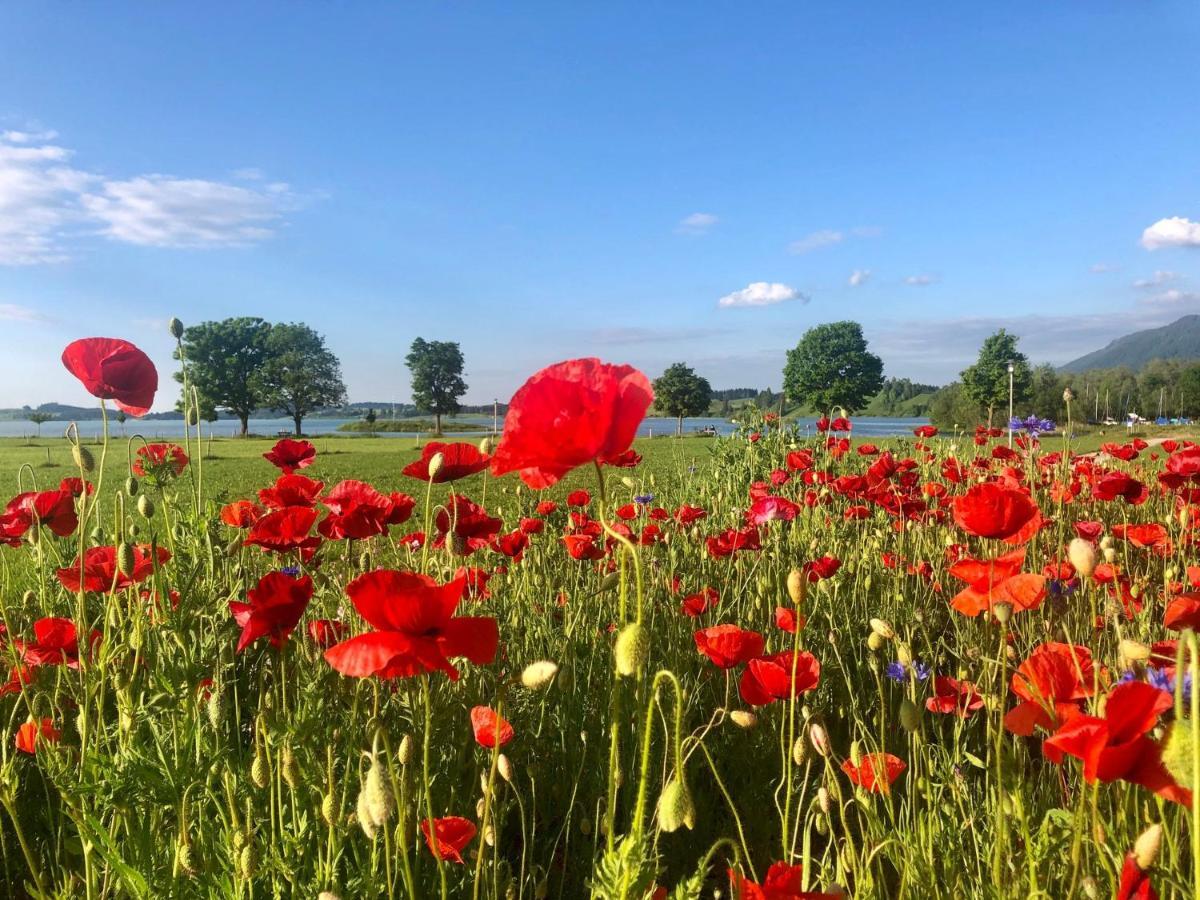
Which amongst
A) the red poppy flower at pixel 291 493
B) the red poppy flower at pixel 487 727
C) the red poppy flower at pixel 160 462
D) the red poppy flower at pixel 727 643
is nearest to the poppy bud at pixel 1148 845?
the red poppy flower at pixel 727 643

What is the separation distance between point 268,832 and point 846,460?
6.17m

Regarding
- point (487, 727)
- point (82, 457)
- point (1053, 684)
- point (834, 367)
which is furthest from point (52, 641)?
point (834, 367)

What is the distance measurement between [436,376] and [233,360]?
15463mm

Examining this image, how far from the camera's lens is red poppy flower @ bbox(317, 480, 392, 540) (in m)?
1.71

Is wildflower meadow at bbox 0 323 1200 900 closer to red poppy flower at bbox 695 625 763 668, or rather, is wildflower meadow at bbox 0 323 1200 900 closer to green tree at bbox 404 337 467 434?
red poppy flower at bbox 695 625 763 668

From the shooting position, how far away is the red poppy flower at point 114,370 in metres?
1.82

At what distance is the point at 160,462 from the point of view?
2.29 meters

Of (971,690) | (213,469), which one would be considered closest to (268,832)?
(971,690)

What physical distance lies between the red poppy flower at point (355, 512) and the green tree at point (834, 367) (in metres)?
55.4

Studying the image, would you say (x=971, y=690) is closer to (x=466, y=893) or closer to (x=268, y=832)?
(x=466, y=893)

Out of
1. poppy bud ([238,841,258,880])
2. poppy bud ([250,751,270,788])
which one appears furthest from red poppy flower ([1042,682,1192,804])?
poppy bud ([250,751,270,788])

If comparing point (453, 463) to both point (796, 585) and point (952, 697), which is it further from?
point (952, 697)

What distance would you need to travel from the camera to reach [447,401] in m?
63.0

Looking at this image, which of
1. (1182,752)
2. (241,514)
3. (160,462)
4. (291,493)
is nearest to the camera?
(1182,752)
